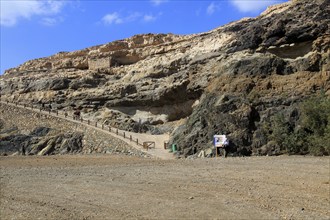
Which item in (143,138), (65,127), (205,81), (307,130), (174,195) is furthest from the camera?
(65,127)

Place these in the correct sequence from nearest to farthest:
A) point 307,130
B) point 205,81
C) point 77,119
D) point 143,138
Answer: point 307,130 → point 205,81 → point 143,138 → point 77,119

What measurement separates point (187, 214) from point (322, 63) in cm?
2157

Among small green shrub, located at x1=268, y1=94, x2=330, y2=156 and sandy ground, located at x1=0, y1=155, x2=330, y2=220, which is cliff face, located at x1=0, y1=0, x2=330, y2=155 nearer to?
small green shrub, located at x1=268, y1=94, x2=330, y2=156

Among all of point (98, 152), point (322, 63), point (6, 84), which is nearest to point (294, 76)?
point (322, 63)

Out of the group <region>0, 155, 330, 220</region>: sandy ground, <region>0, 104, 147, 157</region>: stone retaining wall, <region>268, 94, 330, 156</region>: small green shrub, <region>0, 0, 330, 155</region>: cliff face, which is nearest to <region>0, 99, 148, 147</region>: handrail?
<region>0, 104, 147, 157</region>: stone retaining wall

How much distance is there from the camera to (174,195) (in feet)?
31.7

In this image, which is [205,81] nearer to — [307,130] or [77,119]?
[307,130]

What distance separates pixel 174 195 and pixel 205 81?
82.7 ft

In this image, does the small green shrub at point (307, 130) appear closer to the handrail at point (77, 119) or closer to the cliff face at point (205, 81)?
the cliff face at point (205, 81)

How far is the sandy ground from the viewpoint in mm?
7801

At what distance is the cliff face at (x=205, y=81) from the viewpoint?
84.1 ft

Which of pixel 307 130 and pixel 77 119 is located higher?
pixel 77 119

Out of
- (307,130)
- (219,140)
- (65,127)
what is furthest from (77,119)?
(307,130)

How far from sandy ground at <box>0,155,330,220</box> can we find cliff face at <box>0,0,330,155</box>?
11.3 m
